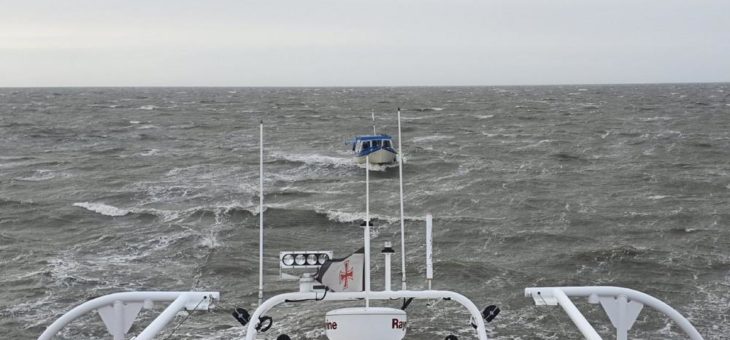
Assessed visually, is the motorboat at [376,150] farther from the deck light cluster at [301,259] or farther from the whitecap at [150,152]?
the deck light cluster at [301,259]

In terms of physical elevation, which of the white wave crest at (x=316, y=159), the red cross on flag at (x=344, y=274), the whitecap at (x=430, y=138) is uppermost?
the red cross on flag at (x=344, y=274)

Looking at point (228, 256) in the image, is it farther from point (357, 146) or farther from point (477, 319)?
point (357, 146)

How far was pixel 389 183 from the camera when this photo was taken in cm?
4241

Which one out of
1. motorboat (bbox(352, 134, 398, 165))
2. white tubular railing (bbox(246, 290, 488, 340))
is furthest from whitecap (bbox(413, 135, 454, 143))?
white tubular railing (bbox(246, 290, 488, 340))

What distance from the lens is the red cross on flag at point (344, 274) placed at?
26.5 ft

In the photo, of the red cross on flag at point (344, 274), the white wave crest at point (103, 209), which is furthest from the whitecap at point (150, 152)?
the red cross on flag at point (344, 274)

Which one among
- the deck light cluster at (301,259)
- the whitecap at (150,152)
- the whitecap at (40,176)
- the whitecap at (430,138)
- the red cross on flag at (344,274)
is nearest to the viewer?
the deck light cluster at (301,259)

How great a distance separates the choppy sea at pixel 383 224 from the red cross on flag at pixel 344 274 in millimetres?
7485

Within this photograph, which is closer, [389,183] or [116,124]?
[389,183]

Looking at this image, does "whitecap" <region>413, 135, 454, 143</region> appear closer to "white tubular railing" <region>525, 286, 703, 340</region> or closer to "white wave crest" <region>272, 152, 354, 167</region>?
"white wave crest" <region>272, 152, 354, 167</region>

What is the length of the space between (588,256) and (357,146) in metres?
27.4

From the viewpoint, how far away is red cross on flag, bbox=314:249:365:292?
318 inches

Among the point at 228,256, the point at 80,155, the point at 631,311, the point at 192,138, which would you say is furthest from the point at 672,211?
the point at 192,138

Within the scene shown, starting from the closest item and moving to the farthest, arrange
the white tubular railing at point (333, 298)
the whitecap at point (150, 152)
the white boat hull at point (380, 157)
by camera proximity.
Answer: the white tubular railing at point (333, 298)
the white boat hull at point (380, 157)
the whitecap at point (150, 152)
